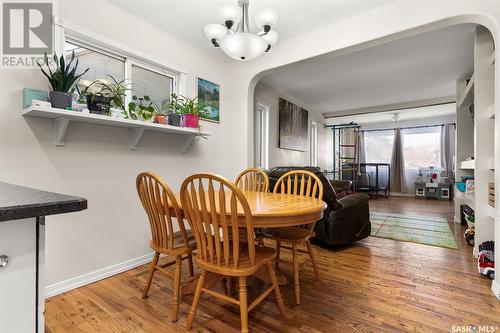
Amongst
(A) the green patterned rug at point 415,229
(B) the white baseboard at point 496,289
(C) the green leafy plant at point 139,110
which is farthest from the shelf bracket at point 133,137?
(A) the green patterned rug at point 415,229

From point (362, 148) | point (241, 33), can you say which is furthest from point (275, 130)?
point (362, 148)

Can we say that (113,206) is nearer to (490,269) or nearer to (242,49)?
(242,49)

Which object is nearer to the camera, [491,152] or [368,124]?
[491,152]

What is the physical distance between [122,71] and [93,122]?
685 millimetres

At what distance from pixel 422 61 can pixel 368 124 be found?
15.9ft

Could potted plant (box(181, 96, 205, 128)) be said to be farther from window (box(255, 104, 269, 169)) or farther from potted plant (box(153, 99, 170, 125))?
window (box(255, 104, 269, 169))

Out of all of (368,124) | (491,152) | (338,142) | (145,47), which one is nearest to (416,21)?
(491,152)

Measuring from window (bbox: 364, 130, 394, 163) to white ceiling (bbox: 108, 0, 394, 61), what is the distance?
253 inches

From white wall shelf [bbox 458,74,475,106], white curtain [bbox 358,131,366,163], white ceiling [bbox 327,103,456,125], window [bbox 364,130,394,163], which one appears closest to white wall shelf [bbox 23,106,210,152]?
white wall shelf [bbox 458,74,475,106]

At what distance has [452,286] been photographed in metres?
1.94

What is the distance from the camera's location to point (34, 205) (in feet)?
1.82

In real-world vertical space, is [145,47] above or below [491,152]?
above

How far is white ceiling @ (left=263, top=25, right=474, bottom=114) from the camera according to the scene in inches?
122
